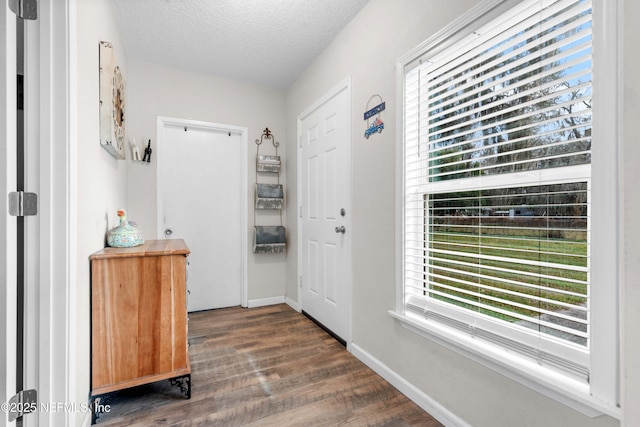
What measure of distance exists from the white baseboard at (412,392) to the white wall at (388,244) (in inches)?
1.0

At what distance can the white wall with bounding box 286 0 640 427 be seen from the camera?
Answer: 124 centimetres

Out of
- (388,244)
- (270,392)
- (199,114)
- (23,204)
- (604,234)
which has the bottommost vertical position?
(270,392)

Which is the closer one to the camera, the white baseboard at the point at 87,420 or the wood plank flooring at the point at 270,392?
the white baseboard at the point at 87,420

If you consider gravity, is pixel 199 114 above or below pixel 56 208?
above

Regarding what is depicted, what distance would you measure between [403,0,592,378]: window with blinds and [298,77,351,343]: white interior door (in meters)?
0.72

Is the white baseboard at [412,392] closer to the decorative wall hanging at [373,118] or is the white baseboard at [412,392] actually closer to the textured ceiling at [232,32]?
the decorative wall hanging at [373,118]

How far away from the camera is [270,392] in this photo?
1767 millimetres

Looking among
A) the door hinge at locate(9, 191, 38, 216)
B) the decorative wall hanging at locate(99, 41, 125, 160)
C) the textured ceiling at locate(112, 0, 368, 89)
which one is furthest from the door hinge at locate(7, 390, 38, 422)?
the textured ceiling at locate(112, 0, 368, 89)

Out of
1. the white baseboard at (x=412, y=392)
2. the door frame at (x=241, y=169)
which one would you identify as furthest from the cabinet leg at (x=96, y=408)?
the door frame at (x=241, y=169)

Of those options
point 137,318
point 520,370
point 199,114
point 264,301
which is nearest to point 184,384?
point 137,318

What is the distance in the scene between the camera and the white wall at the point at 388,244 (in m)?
1.24

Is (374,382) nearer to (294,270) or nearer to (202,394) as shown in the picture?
(202,394)

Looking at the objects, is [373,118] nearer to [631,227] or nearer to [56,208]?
[631,227]

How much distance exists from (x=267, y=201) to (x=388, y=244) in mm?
1782
